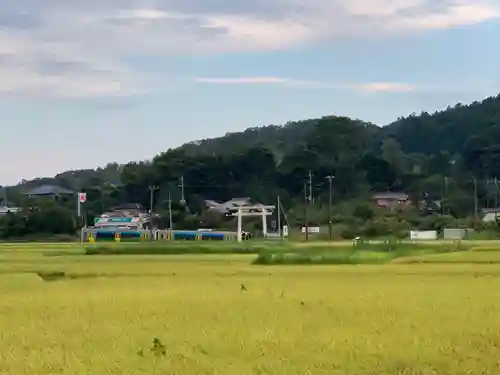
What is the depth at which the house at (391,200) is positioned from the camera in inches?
3324

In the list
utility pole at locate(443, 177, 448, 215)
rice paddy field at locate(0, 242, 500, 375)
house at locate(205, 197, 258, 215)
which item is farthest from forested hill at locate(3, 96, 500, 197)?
rice paddy field at locate(0, 242, 500, 375)

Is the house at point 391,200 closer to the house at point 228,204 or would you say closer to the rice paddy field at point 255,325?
the house at point 228,204

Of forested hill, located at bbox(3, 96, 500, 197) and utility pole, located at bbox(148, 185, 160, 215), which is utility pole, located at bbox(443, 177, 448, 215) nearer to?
forested hill, located at bbox(3, 96, 500, 197)

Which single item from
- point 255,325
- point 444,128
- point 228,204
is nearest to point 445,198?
point 228,204

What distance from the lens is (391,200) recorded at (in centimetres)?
8788

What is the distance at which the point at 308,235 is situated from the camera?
68000 millimetres

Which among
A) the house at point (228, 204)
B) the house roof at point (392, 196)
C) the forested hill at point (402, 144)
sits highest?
the forested hill at point (402, 144)

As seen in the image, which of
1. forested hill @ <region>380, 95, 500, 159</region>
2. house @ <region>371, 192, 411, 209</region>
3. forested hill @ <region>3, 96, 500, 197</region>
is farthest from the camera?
forested hill @ <region>380, 95, 500, 159</region>

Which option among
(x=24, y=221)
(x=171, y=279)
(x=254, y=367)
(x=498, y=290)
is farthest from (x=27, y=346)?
(x=24, y=221)

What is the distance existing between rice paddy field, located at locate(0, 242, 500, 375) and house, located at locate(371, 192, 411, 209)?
2361 inches

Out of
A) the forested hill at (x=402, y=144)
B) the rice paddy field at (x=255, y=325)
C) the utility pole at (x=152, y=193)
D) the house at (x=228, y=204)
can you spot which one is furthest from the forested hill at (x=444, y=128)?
the rice paddy field at (x=255, y=325)

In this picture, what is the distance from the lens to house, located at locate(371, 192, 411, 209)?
8444cm

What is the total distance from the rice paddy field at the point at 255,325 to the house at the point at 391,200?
197 ft

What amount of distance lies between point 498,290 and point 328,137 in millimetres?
79664
